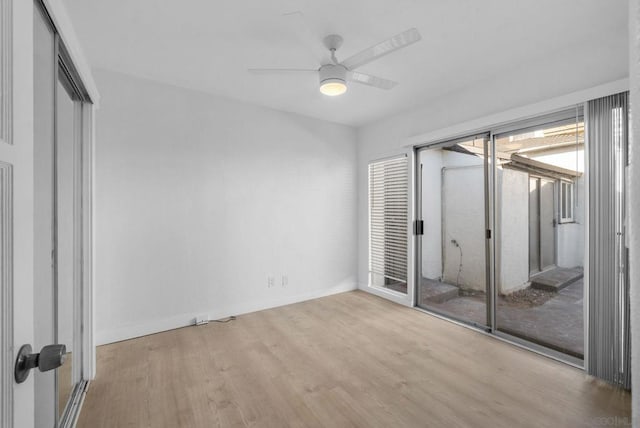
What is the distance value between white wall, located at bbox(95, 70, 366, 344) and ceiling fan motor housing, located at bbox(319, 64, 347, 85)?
1652 mm

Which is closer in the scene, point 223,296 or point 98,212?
point 98,212

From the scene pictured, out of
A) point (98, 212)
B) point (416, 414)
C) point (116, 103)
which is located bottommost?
point (416, 414)

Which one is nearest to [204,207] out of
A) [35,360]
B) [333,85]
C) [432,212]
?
[333,85]

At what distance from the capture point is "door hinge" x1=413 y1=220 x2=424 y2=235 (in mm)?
3852

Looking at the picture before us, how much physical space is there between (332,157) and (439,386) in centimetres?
320

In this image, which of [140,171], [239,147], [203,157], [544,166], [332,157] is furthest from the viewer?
[332,157]

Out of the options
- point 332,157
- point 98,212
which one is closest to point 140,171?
point 98,212

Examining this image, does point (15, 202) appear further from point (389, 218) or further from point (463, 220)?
point (389, 218)

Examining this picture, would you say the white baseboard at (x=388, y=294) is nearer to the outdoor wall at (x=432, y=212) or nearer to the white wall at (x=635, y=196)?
the outdoor wall at (x=432, y=212)

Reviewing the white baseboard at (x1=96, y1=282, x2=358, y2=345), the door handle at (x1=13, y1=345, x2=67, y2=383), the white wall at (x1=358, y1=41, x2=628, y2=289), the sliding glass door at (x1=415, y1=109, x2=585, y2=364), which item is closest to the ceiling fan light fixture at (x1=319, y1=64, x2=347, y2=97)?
the white wall at (x1=358, y1=41, x2=628, y2=289)

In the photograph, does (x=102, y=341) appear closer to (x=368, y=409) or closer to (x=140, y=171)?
(x=140, y=171)

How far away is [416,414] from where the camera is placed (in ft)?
6.23

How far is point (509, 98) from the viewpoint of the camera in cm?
286

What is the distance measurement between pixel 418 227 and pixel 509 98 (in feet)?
5.58
